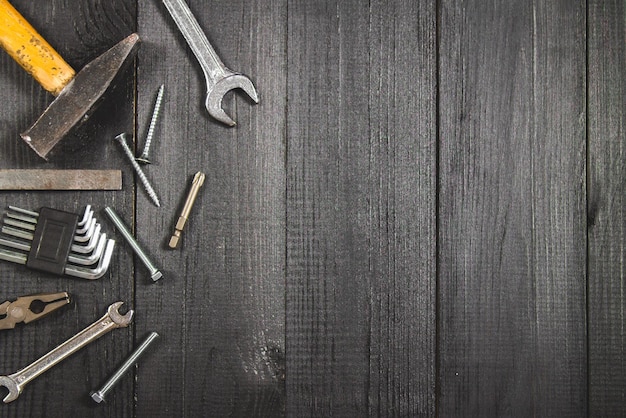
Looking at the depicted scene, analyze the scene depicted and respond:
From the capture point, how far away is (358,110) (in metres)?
1.28

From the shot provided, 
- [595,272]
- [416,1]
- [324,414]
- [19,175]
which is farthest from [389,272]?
[19,175]

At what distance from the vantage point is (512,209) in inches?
50.9

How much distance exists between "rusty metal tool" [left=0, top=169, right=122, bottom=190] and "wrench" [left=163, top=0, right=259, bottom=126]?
208 millimetres

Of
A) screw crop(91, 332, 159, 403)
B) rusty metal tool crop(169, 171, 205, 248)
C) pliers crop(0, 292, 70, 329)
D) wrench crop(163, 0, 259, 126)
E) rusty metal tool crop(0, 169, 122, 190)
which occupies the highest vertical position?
wrench crop(163, 0, 259, 126)

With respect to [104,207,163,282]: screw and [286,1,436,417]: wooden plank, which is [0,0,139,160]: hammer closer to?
[104,207,163,282]: screw

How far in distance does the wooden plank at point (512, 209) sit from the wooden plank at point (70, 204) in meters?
0.58

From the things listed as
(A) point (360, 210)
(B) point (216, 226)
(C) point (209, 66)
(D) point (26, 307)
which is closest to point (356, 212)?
(A) point (360, 210)

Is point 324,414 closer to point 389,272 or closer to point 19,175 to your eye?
point 389,272

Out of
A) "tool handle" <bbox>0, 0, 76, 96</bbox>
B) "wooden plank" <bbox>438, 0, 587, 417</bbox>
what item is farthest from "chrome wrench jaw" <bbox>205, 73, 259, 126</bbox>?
"wooden plank" <bbox>438, 0, 587, 417</bbox>

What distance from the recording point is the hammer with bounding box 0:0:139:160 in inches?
45.7

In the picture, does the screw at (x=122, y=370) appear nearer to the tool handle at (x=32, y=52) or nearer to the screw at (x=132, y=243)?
the screw at (x=132, y=243)

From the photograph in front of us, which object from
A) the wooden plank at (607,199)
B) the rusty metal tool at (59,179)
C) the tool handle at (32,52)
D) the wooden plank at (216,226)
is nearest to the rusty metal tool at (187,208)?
the wooden plank at (216,226)

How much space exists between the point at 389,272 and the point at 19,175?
67 centimetres

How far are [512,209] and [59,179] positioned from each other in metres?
0.81
